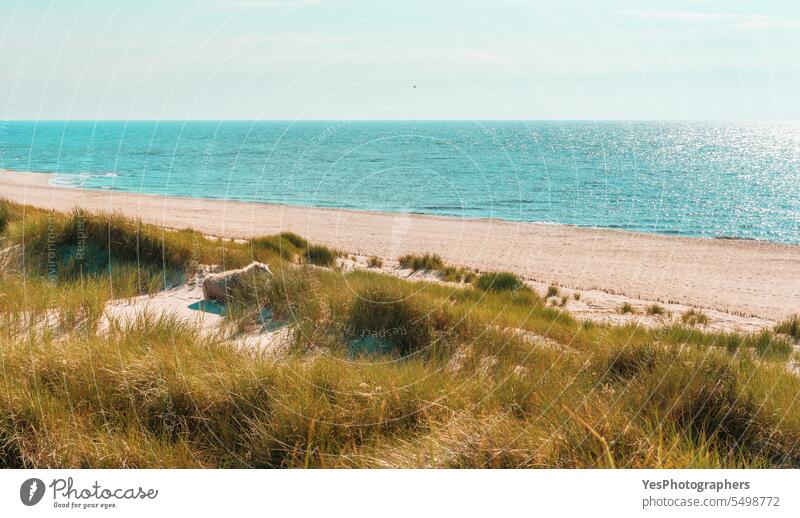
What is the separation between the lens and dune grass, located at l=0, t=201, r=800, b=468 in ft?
13.5

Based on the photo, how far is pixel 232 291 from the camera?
8438 millimetres

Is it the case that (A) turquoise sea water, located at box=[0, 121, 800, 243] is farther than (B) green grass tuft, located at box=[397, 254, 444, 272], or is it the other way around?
(A) turquoise sea water, located at box=[0, 121, 800, 243]

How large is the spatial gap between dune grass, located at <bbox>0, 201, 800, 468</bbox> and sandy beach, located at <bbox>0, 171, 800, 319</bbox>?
304 inches

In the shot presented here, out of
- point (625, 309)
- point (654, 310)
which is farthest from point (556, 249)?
point (625, 309)

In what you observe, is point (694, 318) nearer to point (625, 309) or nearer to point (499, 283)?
point (625, 309)

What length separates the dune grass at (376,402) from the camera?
4.10 meters

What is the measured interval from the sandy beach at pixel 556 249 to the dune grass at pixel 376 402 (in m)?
7.71

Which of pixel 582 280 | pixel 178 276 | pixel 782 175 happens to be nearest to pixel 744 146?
pixel 782 175

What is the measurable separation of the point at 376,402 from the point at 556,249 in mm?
19983

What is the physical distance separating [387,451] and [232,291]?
15.8 ft

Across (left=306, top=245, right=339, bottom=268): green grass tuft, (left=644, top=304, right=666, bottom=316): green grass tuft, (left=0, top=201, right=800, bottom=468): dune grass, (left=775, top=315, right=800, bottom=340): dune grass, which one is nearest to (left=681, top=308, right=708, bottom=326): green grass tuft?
(left=644, top=304, right=666, bottom=316): green grass tuft

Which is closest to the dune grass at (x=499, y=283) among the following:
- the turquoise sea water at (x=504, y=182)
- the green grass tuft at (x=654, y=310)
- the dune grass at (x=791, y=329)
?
the green grass tuft at (x=654, y=310)

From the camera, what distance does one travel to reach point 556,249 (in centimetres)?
2377
